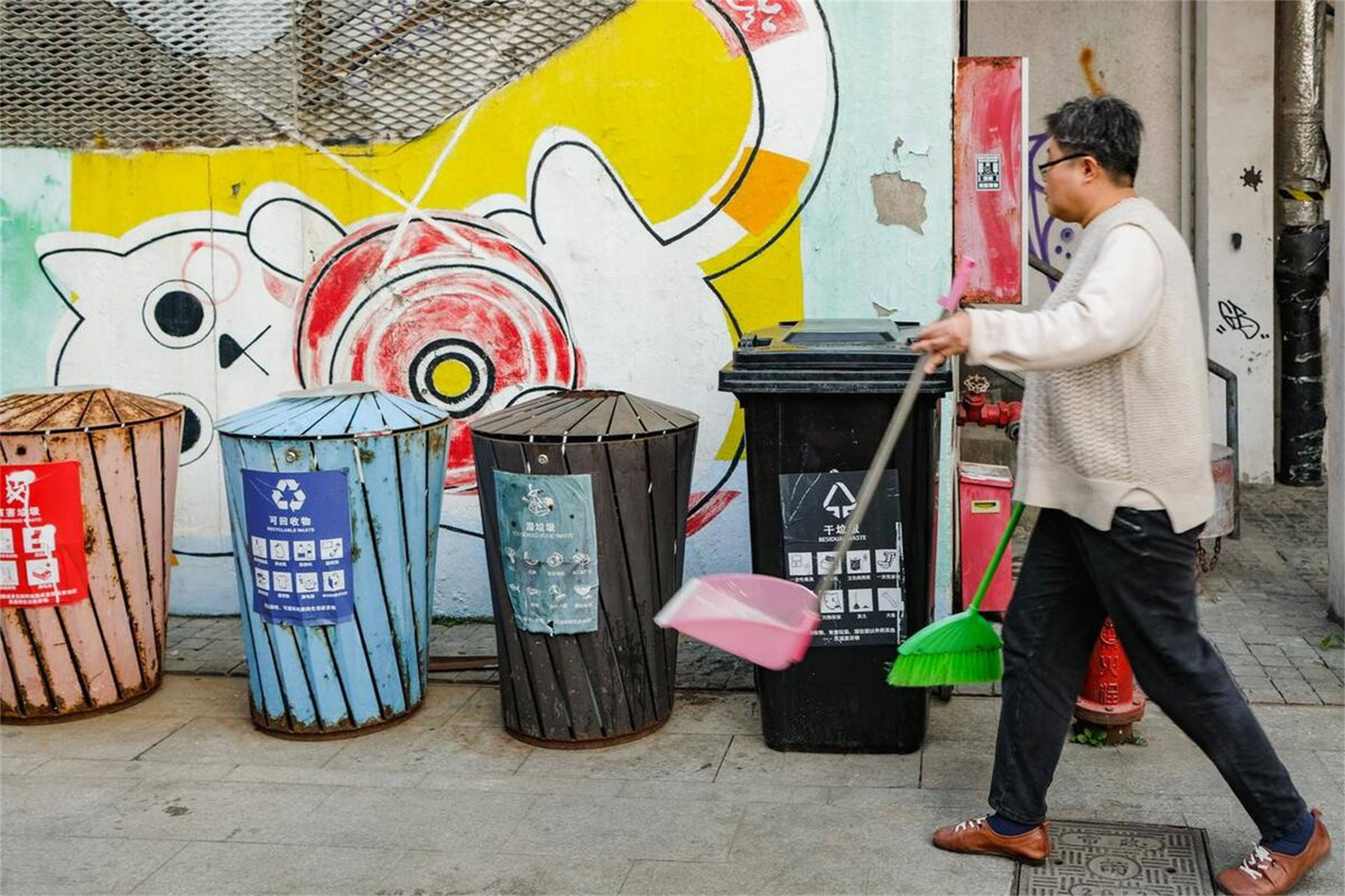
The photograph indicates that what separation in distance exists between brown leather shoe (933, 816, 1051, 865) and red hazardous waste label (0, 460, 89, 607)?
3182 mm

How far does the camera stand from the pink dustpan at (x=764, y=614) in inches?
145

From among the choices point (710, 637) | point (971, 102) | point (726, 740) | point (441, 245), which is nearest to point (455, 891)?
point (710, 637)

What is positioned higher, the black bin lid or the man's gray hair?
the man's gray hair

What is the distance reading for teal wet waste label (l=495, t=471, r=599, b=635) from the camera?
478cm

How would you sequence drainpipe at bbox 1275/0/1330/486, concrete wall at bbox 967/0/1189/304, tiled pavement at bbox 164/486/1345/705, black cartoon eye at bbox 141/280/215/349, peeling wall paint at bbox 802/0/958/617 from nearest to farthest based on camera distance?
tiled pavement at bbox 164/486/1345/705 → peeling wall paint at bbox 802/0/958/617 → black cartoon eye at bbox 141/280/215/349 → drainpipe at bbox 1275/0/1330/486 → concrete wall at bbox 967/0/1189/304

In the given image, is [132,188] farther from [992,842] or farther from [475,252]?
[992,842]

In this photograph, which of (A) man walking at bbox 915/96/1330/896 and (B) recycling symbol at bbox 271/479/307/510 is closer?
(A) man walking at bbox 915/96/1330/896

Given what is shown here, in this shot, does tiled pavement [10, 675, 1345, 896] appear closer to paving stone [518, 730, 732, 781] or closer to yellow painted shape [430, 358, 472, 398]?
paving stone [518, 730, 732, 781]

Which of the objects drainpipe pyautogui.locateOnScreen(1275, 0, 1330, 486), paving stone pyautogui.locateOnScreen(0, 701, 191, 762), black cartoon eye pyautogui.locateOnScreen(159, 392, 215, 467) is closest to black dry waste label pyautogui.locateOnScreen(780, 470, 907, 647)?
paving stone pyautogui.locateOnScreen(0, 701, 191, 762)

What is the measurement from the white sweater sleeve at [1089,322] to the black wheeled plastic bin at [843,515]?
1105 millimetres

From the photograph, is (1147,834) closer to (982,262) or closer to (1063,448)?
(1063,448)

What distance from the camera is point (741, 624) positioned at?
385cm

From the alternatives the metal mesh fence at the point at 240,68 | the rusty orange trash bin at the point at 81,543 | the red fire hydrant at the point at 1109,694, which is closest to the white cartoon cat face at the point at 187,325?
the metal mesh fence at the point at 240,68

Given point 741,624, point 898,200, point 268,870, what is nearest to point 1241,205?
point 898,200
